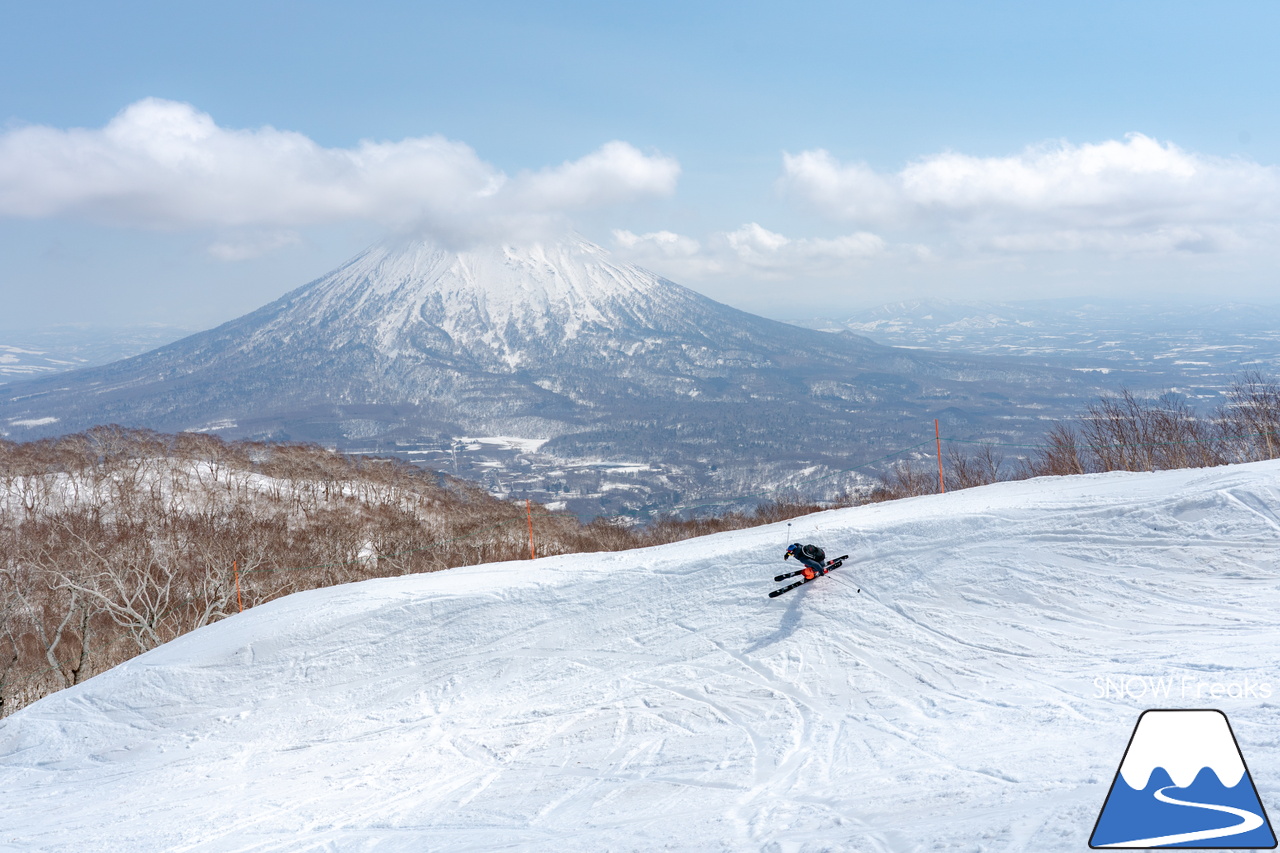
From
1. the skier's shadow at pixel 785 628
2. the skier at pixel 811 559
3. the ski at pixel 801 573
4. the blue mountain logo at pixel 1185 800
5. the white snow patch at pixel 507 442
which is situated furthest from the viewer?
the white snow patch at pixel 507 442

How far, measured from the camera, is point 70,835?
27.0 feet

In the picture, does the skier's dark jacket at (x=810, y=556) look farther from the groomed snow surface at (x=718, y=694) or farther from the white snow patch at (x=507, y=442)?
the white snow patch at (x=507, y=442)

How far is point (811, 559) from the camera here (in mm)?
11250

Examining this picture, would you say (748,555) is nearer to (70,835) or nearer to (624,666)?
(624,666)

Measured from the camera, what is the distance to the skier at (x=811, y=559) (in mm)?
11211

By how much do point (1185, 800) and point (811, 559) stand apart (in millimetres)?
6750

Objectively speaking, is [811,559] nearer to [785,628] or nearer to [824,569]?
[824,569]

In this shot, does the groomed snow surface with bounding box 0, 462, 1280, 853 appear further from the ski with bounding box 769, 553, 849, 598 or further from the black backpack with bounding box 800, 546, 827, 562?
the black backpack with bounding box 800, 546, 827, 562

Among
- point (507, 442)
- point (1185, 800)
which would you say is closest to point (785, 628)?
point (1185, 800)

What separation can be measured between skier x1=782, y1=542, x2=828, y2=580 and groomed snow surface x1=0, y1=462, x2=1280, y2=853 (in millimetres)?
255

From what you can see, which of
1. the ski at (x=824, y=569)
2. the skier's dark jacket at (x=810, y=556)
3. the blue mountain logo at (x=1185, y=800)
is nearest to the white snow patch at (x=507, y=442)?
the ski at (x=824, y=569)

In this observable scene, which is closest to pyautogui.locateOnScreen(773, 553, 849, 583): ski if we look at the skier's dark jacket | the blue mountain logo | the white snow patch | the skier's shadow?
the skier's dark jacket

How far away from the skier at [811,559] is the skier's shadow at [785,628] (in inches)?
17.0

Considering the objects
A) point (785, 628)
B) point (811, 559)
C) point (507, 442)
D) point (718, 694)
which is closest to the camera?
point (718, 694)
